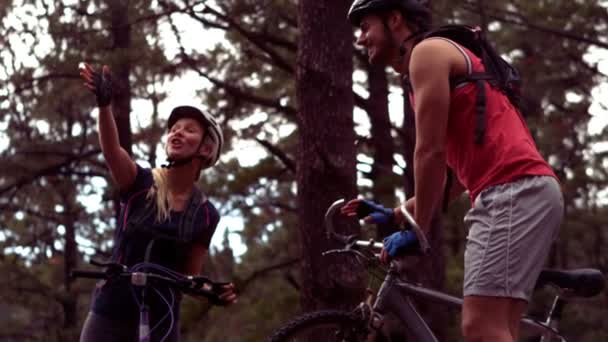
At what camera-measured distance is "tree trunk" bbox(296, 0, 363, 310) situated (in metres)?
5.90

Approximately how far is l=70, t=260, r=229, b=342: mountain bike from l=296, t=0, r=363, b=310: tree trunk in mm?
2202

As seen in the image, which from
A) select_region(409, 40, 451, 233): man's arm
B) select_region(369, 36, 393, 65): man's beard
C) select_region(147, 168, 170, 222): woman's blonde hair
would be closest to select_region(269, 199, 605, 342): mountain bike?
select_region(409, 40, 451, 233): man's arm

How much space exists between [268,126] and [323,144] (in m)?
6.64

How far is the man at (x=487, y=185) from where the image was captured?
3258 millimetres

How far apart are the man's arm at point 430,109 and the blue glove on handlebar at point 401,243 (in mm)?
164

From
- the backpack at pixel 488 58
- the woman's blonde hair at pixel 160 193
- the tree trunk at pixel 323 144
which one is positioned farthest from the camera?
the tree trunk at pixel 323 144

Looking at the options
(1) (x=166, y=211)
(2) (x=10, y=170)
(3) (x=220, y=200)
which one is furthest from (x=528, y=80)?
(1) (x=166, y=211)

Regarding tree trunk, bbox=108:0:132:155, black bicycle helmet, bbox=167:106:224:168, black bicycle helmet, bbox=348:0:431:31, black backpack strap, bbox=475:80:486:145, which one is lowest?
black backpack strap, bbox=475:80:486:145

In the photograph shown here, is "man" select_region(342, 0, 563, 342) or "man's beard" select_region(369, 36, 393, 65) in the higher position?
"man's beard" select_region(369, 36, 393, 65)

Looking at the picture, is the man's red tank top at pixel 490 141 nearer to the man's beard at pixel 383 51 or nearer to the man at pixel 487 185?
the man at pixel 487 185

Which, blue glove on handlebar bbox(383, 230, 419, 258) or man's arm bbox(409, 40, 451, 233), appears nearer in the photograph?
man's arm bbox(409, 40, 451, 233)

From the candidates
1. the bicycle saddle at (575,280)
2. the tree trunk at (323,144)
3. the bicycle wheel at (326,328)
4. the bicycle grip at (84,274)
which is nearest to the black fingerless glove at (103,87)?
the bicycle grip at (84,274)

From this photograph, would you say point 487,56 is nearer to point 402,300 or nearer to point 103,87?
point 402,300

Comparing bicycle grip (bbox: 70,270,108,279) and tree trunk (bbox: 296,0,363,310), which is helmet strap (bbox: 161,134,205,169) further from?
tree trunk (bbox: 296,0,363,310)
